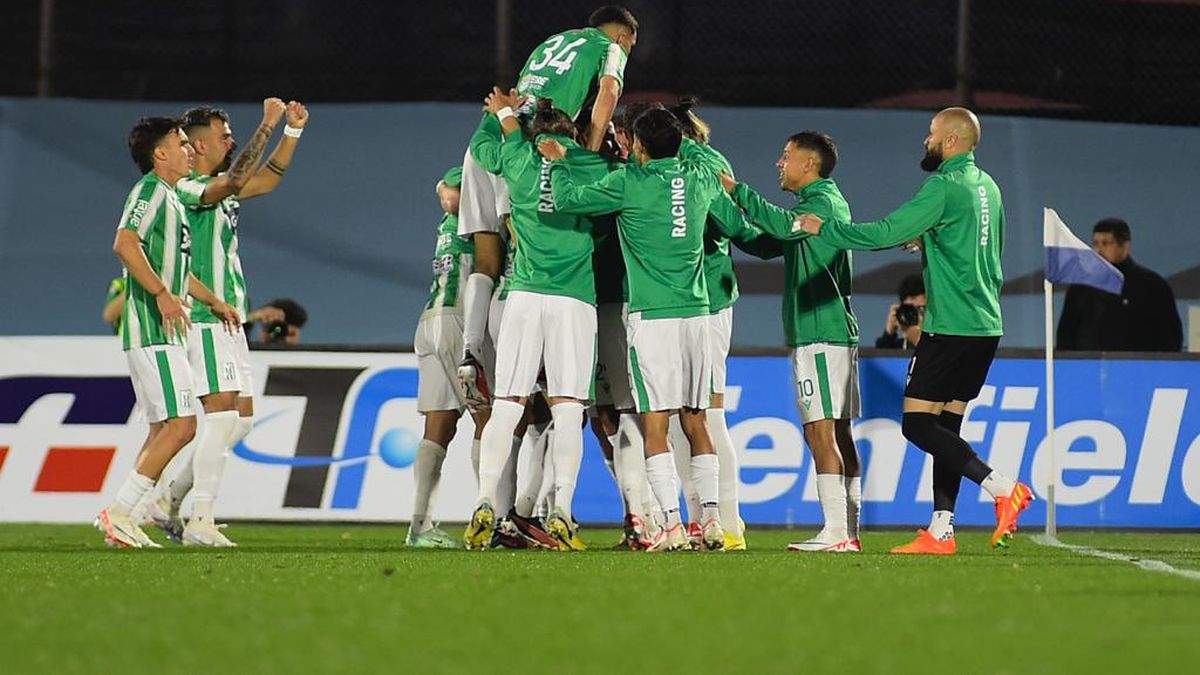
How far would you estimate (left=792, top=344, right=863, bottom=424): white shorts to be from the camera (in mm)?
8961

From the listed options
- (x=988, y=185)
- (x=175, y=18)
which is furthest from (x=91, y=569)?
(x=175, y=18)

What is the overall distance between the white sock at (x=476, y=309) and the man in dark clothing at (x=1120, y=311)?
5721 millimetres

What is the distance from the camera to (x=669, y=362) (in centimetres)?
852

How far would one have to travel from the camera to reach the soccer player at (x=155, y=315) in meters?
9.17

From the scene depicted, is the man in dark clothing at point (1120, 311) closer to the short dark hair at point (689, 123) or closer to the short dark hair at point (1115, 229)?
the short dark hair at point (1115, 229)

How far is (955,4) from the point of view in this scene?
14836 millimetres

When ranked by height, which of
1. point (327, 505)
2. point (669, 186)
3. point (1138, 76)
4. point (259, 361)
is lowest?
point (327, 505)

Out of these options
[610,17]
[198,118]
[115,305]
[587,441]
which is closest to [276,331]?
[115,305]

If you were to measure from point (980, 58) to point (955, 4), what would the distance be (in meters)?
0.53

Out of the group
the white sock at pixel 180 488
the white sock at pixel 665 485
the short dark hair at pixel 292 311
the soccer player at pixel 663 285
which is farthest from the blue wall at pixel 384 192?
the white sock at pixel 665 485

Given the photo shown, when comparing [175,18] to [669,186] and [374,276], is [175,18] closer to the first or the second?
[374,276]

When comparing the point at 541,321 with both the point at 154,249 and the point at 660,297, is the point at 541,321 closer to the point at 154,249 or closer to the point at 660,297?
the point at 660,297

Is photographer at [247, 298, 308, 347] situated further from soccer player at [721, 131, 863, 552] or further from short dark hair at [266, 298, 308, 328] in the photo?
soccer player at [721, 131, 863, 552]

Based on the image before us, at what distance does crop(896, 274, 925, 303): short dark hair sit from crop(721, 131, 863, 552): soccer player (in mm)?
4396
